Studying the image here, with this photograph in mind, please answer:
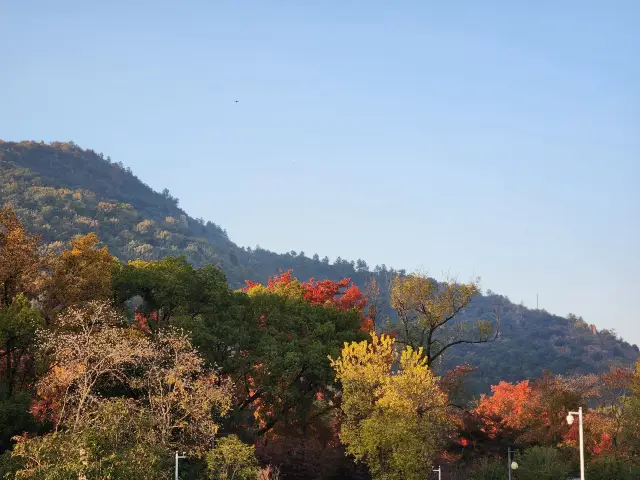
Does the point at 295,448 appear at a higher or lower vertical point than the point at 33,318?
lower

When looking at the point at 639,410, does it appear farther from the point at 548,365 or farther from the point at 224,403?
the point at 548,365

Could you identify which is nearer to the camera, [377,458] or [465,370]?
[377,458]

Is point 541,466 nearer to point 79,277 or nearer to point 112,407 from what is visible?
point 112,407

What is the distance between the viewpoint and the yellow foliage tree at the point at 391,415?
124 feet

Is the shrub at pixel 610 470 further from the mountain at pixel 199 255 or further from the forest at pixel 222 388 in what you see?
the mountain at pixel 199 255

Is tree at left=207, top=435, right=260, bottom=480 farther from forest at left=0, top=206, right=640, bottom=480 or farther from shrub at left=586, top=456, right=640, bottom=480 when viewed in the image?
shrub at left=586, top=456, right=640, bottom=480

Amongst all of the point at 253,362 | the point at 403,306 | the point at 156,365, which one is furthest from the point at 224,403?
the point at 403,306

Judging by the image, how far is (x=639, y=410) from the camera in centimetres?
4975

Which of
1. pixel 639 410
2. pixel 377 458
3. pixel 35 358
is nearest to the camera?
pixel 35 358

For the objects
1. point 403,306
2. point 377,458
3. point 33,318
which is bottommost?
point 377,458

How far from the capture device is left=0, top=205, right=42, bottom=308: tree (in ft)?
118

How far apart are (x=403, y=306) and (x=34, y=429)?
2443 centimetres

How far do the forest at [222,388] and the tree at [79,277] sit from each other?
7 cm

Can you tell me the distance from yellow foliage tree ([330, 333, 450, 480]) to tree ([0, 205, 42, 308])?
51.5 feet
